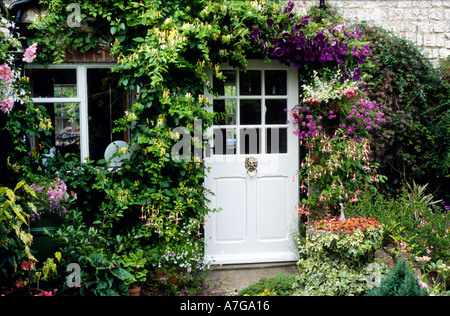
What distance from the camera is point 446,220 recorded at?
17.0 ft

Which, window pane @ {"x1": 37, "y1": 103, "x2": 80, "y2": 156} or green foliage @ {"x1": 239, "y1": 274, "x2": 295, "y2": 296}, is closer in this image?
green foliage @ {"x1": 239, "y1": 274, "x2": 295, "y2": 296}

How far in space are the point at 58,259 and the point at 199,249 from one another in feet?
5.15

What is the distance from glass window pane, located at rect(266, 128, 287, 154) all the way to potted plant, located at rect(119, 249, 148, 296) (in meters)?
2.15

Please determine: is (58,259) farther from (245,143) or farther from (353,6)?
(353,6)

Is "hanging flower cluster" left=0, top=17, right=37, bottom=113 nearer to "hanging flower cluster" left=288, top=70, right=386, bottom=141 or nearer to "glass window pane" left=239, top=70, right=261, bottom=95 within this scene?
"glass window pane" left=239, top=70, right=261, bottom=95

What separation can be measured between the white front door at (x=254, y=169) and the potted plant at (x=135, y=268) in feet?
3.97

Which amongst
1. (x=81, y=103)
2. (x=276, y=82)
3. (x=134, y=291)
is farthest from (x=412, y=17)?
(x=134, y=291)

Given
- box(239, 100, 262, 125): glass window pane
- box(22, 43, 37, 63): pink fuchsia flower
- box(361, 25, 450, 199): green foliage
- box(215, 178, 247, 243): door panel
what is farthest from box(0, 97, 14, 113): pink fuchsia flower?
box(361, 25, 450, 199): green foliage

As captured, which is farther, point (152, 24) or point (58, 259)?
point (152, 24)

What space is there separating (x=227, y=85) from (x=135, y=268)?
98.7 inches

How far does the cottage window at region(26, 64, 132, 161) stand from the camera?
543 cm

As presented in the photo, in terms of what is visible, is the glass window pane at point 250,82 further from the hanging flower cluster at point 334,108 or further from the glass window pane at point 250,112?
the hanging flower cluster at point 334,108

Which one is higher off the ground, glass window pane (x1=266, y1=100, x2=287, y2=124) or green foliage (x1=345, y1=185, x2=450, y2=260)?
glass window pane (x1=266, y1=100, x2=287, y2=124)
